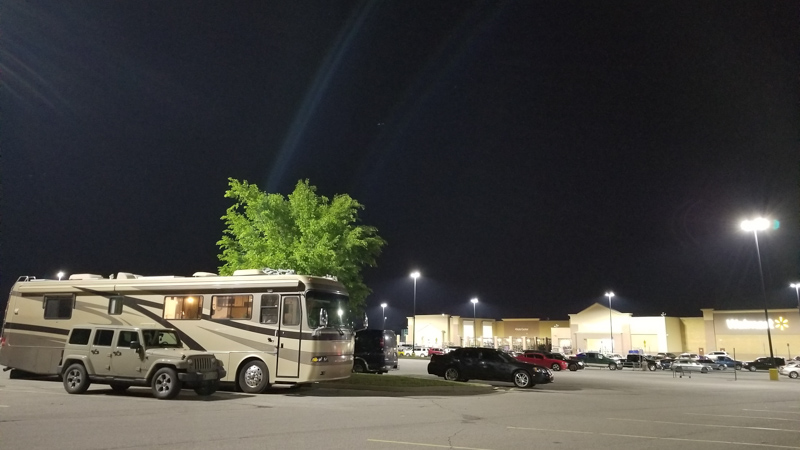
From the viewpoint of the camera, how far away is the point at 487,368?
23.4 m

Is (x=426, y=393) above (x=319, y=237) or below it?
below

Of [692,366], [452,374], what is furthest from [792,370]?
[452,374]

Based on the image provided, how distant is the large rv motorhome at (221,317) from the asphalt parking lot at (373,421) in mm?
977

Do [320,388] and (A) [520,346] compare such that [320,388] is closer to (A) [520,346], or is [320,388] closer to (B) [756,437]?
(B) [756,437]

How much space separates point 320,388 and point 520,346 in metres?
65.3

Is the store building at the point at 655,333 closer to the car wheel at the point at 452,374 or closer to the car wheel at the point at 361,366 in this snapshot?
the car wheel at the point at 452,374

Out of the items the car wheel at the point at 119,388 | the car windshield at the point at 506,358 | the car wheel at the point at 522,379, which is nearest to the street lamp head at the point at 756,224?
the car windshield at the point at 506,358

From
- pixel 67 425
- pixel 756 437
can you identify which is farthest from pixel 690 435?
pixel 67 425

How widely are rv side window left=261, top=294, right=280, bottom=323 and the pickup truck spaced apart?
3850cm

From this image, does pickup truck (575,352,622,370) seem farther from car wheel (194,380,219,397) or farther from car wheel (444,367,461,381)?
A: car wheel (194,380,219,397)

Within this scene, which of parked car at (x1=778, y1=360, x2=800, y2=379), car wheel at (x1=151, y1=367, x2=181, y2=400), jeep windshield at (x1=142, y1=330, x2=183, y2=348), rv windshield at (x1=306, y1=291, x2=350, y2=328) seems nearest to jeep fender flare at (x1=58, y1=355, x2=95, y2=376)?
jeep windshield at (x1=142, y1=330, x2=183, y2=348)

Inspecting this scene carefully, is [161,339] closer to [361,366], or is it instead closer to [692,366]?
[361,366]

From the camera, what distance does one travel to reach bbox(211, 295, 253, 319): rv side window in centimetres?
1712

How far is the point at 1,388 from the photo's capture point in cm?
1630
